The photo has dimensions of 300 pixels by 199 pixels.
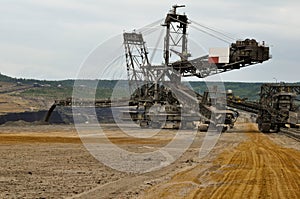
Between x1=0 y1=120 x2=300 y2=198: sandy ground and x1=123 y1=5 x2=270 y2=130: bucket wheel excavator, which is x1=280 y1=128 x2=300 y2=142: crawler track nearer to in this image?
x1=123 y1=5 x2=270 y2=130: bucket wheel excavator

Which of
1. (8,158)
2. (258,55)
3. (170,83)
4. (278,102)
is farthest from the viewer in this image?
(170,83)

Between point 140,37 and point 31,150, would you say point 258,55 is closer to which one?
point 140,37

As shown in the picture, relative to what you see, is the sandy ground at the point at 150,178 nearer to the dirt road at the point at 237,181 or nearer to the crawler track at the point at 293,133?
the dirt road at the point at 237,181

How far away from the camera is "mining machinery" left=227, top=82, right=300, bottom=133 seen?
2269 inches

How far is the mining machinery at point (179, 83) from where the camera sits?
184 ft

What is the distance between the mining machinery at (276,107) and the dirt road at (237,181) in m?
31.7

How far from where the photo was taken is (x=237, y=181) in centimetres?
1817

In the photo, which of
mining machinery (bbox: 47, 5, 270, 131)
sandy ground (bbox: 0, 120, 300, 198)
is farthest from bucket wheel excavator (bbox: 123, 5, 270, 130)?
sandy ground (bbox: 0, 120, 300, 198)

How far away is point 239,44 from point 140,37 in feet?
65.0

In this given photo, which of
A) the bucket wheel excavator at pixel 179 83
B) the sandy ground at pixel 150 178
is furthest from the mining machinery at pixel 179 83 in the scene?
the sandy ground at pixel 150 178

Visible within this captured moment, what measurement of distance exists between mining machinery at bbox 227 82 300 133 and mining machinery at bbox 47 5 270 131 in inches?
70.2

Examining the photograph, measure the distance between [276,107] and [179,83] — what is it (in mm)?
11779

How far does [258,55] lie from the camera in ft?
184

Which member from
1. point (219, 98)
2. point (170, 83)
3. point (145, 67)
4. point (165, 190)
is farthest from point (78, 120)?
point (165, 190)
